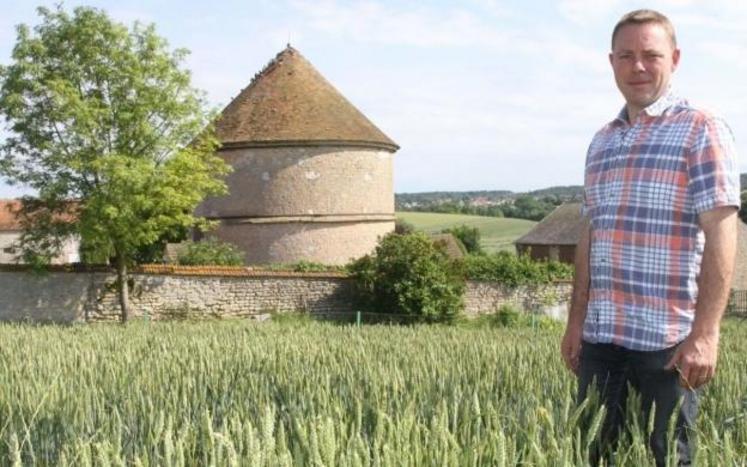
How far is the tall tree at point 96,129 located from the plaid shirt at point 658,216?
62.3 ft

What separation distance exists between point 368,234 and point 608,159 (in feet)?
92.2

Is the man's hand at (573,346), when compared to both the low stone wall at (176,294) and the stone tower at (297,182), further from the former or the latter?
the stone tower at (297,182)

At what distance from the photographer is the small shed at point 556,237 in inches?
1935

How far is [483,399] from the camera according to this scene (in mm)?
4379

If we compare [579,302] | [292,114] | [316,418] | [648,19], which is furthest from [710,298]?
[292,114]

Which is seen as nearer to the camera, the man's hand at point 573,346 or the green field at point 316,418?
the green field at point 316,418

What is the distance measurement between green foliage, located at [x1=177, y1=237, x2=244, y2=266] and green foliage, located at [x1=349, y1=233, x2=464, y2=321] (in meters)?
4.82

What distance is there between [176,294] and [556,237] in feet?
102

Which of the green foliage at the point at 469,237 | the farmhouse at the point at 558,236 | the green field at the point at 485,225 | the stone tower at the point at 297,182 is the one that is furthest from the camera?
the green field at the point at 485,225

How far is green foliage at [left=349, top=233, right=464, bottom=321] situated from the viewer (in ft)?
78.8

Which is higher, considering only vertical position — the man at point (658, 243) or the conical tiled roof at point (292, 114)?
the conical tiled roof at point (292, 114)

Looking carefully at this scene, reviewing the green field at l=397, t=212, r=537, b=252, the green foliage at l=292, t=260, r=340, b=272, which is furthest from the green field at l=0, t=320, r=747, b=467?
the green field at l=397, t=212, r=537, b=252

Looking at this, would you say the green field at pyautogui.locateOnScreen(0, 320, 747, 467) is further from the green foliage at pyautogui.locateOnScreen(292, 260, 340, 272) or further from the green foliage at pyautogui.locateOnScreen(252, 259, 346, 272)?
the green foliage at pyautogui.locateOnScreen(292, 260, 340, 272)

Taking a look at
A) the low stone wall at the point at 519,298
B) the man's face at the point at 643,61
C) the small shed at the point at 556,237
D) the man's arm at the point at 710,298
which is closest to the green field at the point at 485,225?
the small shed at the point at 556,237
